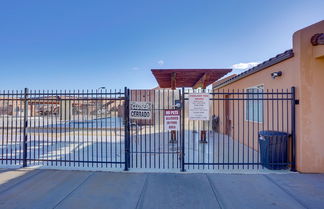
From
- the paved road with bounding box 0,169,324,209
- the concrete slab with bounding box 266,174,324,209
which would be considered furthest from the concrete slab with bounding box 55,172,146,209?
the concrete slab with bounding box 266,174,324,209

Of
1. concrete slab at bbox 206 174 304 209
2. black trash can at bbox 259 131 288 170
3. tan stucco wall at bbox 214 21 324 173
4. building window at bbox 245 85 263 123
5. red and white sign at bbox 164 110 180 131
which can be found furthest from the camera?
building window at bbox 245 85 263 123

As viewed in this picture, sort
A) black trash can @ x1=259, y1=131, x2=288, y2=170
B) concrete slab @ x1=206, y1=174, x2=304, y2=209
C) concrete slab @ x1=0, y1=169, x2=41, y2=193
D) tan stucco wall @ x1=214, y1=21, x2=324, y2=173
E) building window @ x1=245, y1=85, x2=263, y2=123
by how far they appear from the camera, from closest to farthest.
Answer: concrete slab @ x1=206, y1=174, x2=304, y2=209 < concrete slab @ x1=0, y1=169, x2=41, y2=193 < tan stucco wall @ x1=214, y1=21, x2=324, y2=173 < black trash can @ x1=259, y1=131, x2=288, y2=170 < building window @ x1=245, y1=85, x2=263, y2=123

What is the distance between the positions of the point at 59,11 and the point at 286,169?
1158cm

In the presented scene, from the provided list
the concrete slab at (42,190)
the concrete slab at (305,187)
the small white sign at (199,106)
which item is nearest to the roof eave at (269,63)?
the small white sign at (199,106)

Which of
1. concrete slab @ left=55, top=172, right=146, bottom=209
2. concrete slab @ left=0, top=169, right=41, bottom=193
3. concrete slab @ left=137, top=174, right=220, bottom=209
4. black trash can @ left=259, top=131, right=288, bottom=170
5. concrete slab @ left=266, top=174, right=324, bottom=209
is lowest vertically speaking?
concrete slab @ left=0, top=169, right=41, bottom=193

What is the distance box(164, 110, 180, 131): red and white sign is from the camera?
16.1 feet

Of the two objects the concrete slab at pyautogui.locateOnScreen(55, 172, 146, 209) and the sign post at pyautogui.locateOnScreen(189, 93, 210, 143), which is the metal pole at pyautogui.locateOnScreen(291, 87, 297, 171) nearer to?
the sign post at pyautogui.locateOnScreen(189, 93, 210, 143)

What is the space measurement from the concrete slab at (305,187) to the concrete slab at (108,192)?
10.3 feet

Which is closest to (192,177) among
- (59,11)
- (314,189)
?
(314,189)

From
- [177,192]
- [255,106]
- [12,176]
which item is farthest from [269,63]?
[12,176]

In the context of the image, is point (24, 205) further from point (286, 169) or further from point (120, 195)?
point (286, 169)

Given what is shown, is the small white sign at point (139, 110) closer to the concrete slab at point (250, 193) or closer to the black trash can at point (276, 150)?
the concrete slab at point (250, 193)

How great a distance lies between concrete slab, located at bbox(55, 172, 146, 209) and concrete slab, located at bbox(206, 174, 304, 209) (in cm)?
173

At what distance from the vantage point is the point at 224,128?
10.9m
